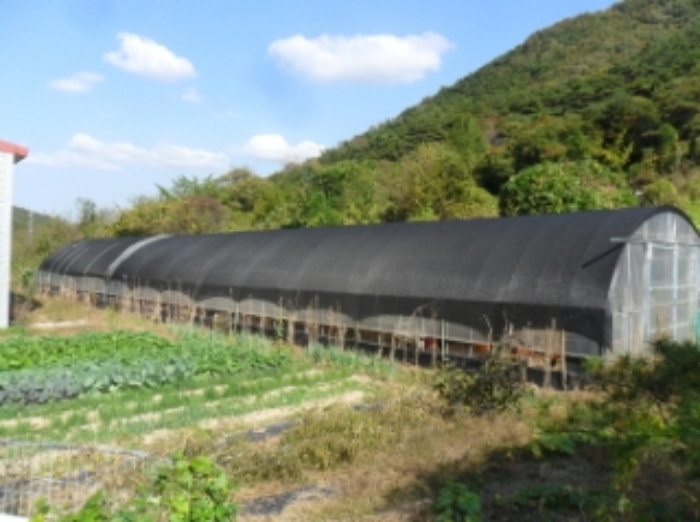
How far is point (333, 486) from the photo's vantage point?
627cm

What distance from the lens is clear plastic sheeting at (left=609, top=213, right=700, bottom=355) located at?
11.0 m

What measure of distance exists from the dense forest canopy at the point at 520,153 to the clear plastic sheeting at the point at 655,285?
5797 mm

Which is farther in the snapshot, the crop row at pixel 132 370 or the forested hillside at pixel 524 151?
the forested hillside at pixel 524 151

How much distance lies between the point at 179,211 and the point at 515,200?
22.2 metres

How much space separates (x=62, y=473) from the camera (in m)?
6.54

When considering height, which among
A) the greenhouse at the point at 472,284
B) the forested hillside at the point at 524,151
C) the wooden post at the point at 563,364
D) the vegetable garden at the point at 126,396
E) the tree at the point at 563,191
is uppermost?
the forested hillside at the point at 524,151

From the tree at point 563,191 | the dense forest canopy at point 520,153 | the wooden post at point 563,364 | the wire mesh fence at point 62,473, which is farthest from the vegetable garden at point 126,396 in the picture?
the dense forest canopy at point 520,153

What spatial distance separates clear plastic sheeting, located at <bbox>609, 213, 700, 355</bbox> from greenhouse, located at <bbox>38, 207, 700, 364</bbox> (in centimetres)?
3

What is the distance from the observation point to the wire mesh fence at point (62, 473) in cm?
580

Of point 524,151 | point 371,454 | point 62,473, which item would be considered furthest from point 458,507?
point 524,151

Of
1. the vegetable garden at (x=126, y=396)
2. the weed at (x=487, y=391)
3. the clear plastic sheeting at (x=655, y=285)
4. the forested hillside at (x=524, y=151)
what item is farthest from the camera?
the forested hillside at (x=524, y=151)

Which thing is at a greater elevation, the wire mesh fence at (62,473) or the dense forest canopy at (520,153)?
the dense forest canopy at (520,153)

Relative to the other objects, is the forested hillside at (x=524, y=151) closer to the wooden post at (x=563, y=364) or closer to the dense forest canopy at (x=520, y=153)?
the dense forest canopy at (x=520, y=153)

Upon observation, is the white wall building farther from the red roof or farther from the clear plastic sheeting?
the clear plastic sheeting
